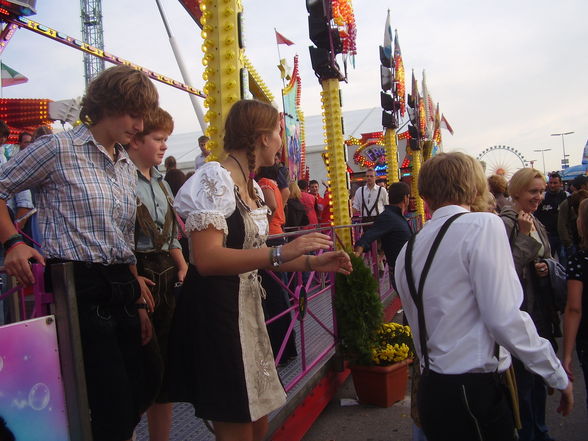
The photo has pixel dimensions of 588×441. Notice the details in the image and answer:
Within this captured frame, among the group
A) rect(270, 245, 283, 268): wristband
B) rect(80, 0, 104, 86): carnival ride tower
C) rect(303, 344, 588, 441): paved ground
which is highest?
rect(80, 0, 104, 86): carnival ride tower

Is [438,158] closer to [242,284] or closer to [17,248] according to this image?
[242,284]

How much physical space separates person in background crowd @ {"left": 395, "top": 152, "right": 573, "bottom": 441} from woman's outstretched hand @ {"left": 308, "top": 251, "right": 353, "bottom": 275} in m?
0.24

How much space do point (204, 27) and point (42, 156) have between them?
2898 mm

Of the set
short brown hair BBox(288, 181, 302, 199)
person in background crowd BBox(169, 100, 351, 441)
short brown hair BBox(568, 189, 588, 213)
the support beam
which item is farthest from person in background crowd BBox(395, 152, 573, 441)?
short brown hair BBox(568, 189, 588, 213)

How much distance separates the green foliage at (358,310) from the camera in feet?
15.0

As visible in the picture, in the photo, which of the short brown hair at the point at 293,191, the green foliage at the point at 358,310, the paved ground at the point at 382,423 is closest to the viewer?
the paved ground at the point at 382,423

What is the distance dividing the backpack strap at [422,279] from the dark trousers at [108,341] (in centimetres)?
104

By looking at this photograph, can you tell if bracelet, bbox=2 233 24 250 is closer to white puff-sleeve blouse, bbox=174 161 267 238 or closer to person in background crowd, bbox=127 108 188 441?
white puff-sleeve blouse, bbox=174 161 267 238

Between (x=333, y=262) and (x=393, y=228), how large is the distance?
362 centimetres

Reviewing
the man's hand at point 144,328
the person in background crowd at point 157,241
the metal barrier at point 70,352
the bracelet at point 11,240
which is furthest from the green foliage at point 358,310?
the metal barrier at point 70,352

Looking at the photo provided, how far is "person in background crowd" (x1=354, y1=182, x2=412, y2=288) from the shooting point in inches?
217

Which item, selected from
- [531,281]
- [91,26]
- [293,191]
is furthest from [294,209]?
[91,26]

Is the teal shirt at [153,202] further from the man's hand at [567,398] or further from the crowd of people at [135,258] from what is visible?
the man's hand at [567,398]

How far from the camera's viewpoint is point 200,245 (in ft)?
5.78
